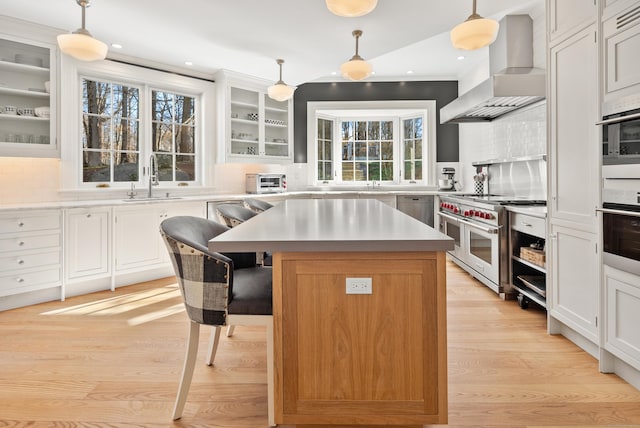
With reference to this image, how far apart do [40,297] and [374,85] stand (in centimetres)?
554

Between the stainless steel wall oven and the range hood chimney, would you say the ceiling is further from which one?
the stainless steel wall oven

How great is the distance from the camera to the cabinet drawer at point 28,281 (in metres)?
3.42

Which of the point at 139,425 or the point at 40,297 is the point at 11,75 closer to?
the point at 40,297

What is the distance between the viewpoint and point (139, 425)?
174cm

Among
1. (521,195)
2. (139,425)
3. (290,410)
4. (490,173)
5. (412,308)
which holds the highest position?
(490,173)

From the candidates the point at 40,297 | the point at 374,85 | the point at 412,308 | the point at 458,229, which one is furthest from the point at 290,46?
the point at 412,308

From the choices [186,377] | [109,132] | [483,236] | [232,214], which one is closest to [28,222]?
[109,132]

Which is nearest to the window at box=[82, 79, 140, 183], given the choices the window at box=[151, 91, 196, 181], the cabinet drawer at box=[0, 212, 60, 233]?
the window at box=[151, 91, 196, 181]

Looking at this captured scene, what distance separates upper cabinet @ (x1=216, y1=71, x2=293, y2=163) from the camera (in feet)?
18.4

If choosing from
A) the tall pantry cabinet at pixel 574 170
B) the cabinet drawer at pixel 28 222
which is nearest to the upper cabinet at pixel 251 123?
the cabinet drawer at pixel 28 222

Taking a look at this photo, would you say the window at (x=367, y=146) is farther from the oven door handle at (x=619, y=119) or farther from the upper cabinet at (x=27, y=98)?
the oven door handle at (x=619, y=119)

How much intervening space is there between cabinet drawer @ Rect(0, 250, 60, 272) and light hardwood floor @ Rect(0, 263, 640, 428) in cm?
41

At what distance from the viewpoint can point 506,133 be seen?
191 inches

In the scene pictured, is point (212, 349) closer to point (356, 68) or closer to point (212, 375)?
point (212, 375)
